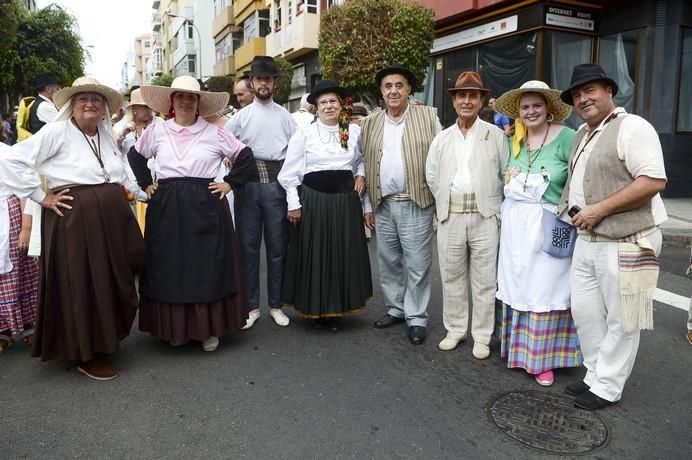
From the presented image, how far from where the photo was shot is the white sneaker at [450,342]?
14.1 feet

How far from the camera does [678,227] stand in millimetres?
8391

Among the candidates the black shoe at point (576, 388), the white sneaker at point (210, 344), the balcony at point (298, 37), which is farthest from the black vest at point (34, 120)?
the balcony at point (298, 37)

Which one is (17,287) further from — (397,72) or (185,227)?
(397,72)

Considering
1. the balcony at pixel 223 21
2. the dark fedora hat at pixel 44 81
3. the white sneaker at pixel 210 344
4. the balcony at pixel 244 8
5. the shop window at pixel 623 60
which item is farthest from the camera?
the balcony at pixel 223 21

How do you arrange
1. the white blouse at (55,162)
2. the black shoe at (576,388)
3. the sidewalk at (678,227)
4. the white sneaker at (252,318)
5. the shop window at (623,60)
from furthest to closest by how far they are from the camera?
1. the shop window at (623,60)
2. the sidewalk at (678,227)
3. the white sneaker at (252,318)
4. the black shoe at (576,388)
5. the white blouse at (55,162)

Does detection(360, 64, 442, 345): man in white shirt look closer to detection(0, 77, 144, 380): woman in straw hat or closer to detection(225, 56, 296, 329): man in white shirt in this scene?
A: detection(225, 56, 296, 329): man in white shirt

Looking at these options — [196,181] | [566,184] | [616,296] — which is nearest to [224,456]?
[196,181]

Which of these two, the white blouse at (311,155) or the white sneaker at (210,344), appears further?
the white blouse at (311,155)

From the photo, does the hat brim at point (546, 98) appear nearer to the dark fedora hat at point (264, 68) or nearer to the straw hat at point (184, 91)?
the dark fedora hat at point (264, 68)

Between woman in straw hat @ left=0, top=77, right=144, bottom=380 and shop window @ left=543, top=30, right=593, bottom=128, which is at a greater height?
shop window @ left=543, top=30, right=593, bottom=128

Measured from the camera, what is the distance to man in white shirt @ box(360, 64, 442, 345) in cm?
438

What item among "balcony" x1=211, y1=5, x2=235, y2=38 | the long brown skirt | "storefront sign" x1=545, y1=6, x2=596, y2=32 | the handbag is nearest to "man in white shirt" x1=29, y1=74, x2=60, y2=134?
the long brown skirt

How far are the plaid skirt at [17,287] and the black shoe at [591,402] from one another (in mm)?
3786

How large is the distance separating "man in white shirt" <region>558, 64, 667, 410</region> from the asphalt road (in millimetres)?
358
